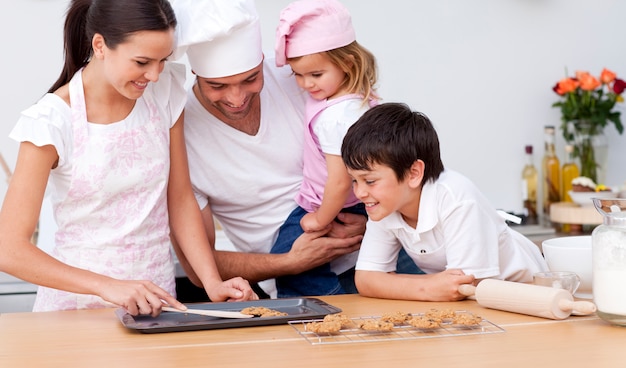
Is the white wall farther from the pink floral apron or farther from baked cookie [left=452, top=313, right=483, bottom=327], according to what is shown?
baked cookie [left=452, top=313, right=483, bottom=327]

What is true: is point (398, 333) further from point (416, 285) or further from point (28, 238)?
point (28, 238)

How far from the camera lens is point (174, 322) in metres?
1.67

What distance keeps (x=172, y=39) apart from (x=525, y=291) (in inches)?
36.7

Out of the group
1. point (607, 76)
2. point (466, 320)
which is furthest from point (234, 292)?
point (607, 76)

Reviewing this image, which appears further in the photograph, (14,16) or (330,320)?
(14,16)

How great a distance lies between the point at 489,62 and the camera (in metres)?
3.65

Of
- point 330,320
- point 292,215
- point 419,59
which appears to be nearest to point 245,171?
point 292,215

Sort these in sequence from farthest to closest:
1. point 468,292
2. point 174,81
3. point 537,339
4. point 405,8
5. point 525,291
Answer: point 405,8, point 174,81, point 468,292, point 525,291, point 537,339

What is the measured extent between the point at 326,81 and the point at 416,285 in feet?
2.04

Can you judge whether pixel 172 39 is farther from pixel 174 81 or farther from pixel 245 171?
pixel 245 171

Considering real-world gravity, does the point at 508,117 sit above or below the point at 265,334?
above

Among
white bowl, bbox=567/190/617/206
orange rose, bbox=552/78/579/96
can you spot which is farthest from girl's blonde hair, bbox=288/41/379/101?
orange rose, bbox=552/78/579/96

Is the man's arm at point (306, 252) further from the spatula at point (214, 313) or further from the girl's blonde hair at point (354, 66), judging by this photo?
the spatula at point (214, 313)

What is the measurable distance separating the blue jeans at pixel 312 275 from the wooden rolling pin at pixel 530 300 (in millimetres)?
664
